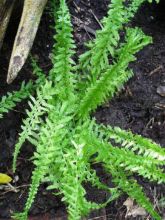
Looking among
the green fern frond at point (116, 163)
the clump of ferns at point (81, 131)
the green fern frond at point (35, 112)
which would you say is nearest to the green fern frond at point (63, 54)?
the clump of ferns at point (81, 131)

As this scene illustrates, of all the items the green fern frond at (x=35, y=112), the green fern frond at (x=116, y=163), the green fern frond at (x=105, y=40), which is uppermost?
the green fern frond at (x=105, y=40)

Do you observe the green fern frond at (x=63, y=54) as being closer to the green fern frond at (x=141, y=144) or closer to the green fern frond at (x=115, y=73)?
the green fern frond at (x=115, y=73)

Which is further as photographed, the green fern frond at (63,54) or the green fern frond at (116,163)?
the green fern frond at (63,54)

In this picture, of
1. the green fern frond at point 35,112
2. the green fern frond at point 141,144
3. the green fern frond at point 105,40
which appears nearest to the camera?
the green fern frond at point 141,144

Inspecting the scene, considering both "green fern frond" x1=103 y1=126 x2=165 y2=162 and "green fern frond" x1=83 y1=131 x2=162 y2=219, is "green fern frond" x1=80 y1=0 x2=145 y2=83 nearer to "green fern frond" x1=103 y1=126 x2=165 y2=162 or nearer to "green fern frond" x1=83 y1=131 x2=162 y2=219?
"green fern frond" x1=103 y1=126 x2=165 y2=162

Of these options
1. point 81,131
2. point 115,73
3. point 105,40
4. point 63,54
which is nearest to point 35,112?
point 81,131

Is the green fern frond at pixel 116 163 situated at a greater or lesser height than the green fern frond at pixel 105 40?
lesser

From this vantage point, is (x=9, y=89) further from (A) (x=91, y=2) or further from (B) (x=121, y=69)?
(A) (x=91, y=2)

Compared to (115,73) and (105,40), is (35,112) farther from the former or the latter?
(105,40)

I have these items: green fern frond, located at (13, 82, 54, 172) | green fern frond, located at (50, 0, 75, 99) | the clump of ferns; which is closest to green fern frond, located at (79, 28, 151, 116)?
the clump of ferns
